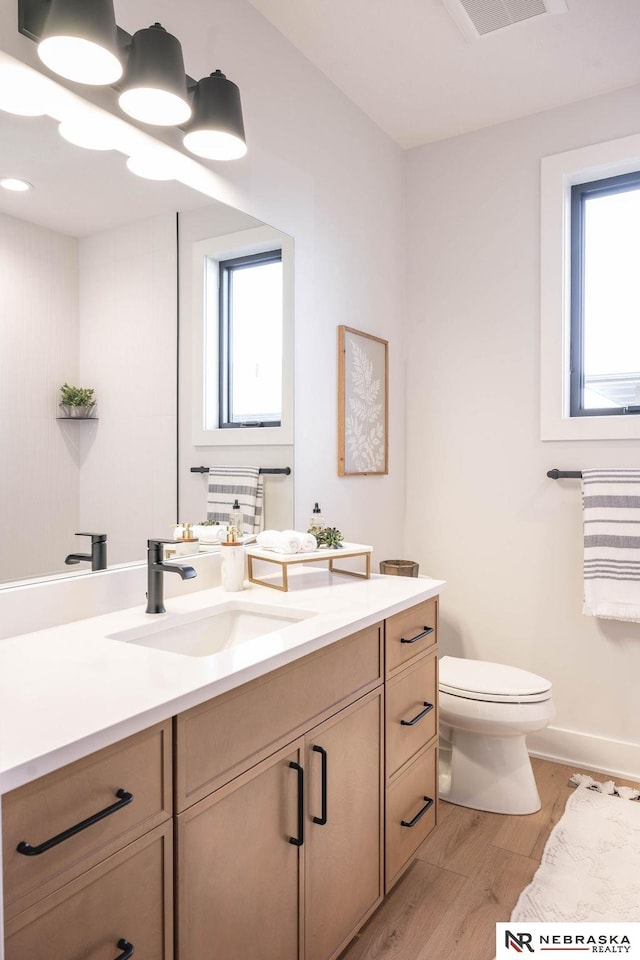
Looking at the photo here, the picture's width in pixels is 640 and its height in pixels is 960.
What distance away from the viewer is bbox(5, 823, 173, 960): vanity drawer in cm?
81

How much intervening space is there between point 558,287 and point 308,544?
1.57 m

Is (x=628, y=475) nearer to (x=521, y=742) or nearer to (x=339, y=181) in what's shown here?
(x=521, y=742)

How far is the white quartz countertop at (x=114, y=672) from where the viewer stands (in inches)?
33.5

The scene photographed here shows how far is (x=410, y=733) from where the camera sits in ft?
5.85

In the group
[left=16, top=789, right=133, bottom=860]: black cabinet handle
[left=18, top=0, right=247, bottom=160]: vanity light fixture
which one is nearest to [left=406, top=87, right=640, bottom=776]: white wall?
[left=18, top=0, right=247, bottom=160]: vanity light fixture

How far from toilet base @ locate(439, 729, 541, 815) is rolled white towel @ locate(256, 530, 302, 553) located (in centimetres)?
98

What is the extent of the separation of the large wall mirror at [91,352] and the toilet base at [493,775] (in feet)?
4.26

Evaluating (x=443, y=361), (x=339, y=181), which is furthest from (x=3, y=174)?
(x=443, y=361)

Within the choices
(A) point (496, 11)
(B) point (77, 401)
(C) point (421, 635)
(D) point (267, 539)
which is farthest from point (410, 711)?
(A) point (496, 11)

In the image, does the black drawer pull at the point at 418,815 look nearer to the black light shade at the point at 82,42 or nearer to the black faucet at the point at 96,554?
the black faucet at the point at 96,554

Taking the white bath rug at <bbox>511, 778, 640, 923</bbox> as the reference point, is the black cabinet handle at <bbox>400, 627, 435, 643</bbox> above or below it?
above

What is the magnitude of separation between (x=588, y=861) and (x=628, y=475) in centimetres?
131

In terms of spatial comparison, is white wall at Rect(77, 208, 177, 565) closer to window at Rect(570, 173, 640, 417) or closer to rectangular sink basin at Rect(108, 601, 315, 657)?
rectangular sink basin at Rect(108, 601, 315, 657)

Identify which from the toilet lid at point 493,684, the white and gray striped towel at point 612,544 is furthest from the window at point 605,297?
the toilet lid at point 493,684
